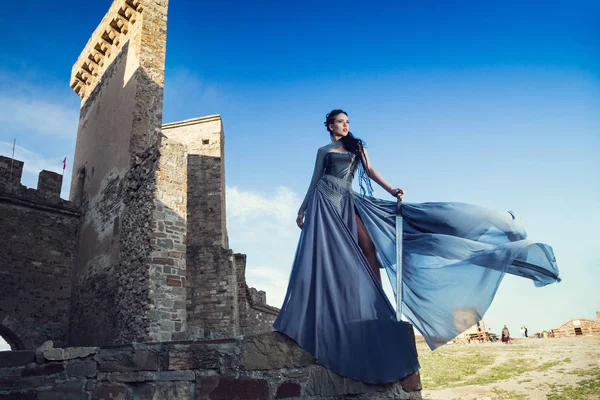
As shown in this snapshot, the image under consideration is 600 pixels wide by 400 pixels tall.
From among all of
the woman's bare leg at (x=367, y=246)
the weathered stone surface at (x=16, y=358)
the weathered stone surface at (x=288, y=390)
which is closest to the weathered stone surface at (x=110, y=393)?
the weathered stone surface at (x=16, y=358)

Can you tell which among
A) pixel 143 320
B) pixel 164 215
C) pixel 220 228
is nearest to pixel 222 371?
pixel 143 320

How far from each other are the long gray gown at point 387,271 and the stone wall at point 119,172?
15.0 ft

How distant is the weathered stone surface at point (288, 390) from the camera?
8.14 ft

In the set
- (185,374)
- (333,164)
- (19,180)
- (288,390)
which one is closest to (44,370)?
(185,374)

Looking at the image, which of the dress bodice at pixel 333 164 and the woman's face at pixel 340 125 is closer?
the dress bodice at pixel 333 164

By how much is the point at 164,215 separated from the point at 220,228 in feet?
17.0

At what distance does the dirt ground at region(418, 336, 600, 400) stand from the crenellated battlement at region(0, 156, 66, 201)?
1039cm

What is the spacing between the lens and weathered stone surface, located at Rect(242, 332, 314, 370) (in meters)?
2.54

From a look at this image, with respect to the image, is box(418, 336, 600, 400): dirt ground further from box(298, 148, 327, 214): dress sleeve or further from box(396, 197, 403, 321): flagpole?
box(298, 148, 327, 214): dress sleeve

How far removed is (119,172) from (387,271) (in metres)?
7.73

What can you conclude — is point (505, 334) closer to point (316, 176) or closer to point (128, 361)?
point (316, 176)

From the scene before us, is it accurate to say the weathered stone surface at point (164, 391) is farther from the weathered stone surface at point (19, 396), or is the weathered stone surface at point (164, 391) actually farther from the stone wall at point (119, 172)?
the stone wall at point (119, 172)

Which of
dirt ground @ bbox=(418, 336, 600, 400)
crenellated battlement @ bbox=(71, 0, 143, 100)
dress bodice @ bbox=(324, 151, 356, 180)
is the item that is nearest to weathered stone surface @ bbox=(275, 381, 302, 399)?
dress bodice @ bbox=(324, 151, 356, 180)

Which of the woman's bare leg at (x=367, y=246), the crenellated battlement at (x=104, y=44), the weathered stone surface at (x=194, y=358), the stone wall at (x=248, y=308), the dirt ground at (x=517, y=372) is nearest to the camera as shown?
the weathered stone surface at (x=194, y=358)
